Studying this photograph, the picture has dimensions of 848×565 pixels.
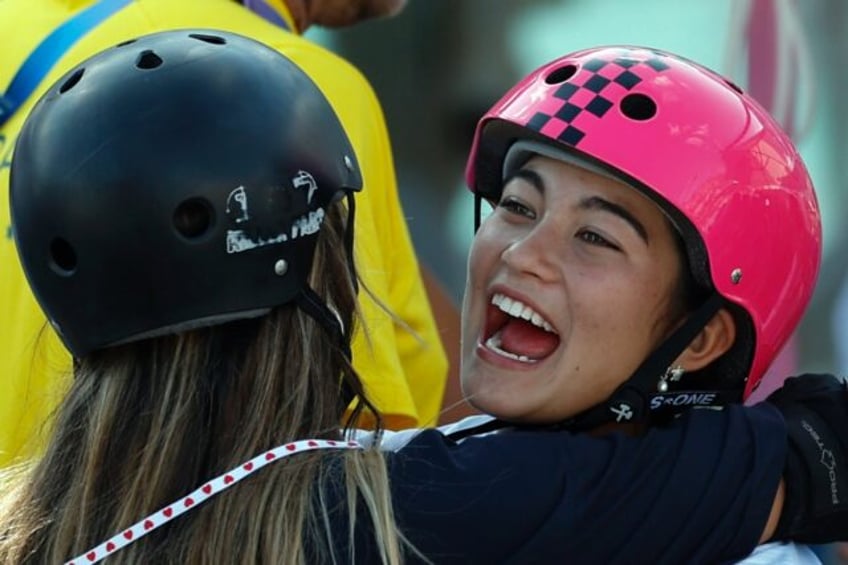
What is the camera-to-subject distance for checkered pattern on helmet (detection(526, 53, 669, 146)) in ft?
10.1

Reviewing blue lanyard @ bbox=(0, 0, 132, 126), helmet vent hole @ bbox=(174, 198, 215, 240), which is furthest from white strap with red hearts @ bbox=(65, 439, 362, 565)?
blue lanyard @ bbox=(0, 0, 132, 126)

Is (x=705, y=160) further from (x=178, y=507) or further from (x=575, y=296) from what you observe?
(x=178, y=507)

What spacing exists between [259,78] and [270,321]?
406mm

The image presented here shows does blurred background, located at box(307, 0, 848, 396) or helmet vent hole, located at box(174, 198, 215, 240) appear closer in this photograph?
helmet vent hole, located at box(174, 198, 215, 240)

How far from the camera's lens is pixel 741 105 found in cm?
317

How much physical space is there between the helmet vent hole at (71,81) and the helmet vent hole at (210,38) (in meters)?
0.20

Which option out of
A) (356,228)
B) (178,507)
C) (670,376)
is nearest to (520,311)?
(670,376)

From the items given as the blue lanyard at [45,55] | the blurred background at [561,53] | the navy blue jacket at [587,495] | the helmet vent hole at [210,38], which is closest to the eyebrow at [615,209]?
the navy blue jacket at [587,495]

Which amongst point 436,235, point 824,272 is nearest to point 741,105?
point 824,272

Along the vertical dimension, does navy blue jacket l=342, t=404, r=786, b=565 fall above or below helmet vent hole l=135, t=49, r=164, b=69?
below

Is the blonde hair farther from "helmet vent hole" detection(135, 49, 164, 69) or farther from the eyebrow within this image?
the eyebrow

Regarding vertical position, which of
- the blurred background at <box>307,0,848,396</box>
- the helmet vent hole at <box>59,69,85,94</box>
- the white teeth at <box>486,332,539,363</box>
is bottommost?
the blurred background at <box>307,0,848,396</box>

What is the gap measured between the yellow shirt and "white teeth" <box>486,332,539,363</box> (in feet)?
1.15

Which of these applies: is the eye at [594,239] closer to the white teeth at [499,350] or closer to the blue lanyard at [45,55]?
the white teeth at [499,350]
